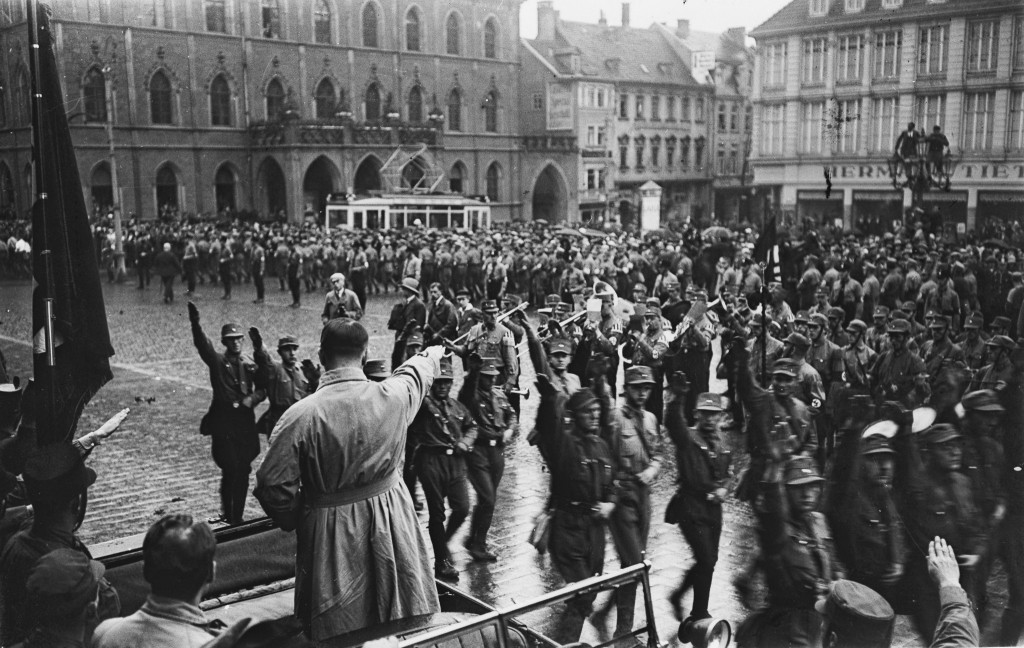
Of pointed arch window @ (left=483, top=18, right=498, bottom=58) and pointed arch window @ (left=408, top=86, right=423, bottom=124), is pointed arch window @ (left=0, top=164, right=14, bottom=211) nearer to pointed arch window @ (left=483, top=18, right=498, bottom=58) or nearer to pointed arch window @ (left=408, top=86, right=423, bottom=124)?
pointed arch window @ (left=483, top=18, right=498, bottom=58)

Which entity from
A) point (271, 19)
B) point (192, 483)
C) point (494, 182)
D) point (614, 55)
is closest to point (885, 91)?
point (192, 483)

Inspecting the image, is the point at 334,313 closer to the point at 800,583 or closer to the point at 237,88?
the point at 800,583

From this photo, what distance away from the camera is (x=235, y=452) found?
815cm

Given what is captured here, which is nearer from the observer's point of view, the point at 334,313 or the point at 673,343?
the point at 673,343

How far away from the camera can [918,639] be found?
245 inches

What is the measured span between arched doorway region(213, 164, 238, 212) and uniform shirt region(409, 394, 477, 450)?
94.7 ft

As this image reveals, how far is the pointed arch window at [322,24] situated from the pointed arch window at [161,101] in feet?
18.8

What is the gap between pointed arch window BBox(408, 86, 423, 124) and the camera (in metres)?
41.5

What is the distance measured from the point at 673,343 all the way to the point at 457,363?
577cm

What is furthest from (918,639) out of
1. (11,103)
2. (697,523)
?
(11,103)

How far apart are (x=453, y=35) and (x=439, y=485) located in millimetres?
32144

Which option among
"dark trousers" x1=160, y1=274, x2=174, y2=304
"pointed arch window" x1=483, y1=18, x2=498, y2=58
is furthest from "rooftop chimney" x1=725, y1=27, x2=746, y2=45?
"dark trousers" x1=160, y1=274, x2=174, y2=304

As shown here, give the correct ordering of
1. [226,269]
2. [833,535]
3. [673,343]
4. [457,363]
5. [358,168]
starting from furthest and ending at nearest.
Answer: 1. [358,168]
2. [226,269]
3. [457,363]
4. [673,343]
5. [833,535]

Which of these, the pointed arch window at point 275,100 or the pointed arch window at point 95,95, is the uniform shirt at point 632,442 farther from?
the pointed arch window at point 275,100
